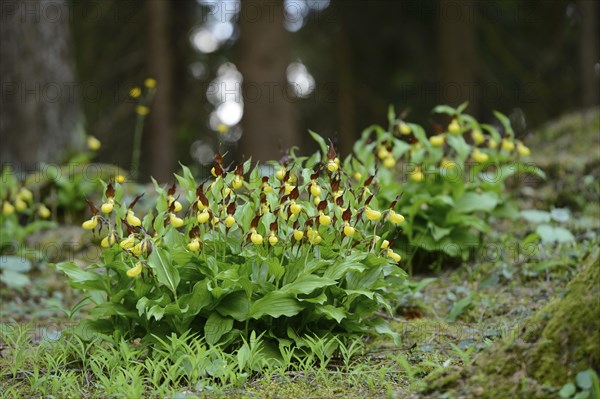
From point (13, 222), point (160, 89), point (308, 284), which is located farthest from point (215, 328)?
point (160, 89)

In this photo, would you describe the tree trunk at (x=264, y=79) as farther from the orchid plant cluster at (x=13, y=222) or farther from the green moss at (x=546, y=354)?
the green moss at (x=546, y=354)

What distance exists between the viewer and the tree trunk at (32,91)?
7203 mm

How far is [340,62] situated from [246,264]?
1235 centimetres

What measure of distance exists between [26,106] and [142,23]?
23.4 feet

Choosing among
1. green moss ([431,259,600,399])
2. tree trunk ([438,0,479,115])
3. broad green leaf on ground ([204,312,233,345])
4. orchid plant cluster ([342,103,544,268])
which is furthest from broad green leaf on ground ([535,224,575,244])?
tree trunk ([438,0,479,115])

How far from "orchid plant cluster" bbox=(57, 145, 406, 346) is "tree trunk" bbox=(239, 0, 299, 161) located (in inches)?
200

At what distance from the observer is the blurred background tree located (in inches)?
477

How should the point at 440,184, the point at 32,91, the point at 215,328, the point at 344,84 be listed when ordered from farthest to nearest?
the point at 344,84
the point at 32,91
the point at 440,184
the point at 215,328

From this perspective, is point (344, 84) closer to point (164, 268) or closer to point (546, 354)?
point (164, 268)

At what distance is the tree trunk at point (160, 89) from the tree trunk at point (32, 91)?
416 centimetres

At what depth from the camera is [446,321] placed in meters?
3.96

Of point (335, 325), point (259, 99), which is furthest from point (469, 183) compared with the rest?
point (259, 99)

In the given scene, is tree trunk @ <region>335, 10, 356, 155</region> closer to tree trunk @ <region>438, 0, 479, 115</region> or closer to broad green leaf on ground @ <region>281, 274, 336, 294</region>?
tree trunk @ <region>438, 0, 479, 115</region>

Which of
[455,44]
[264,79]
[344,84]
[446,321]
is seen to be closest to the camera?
[446,321]
